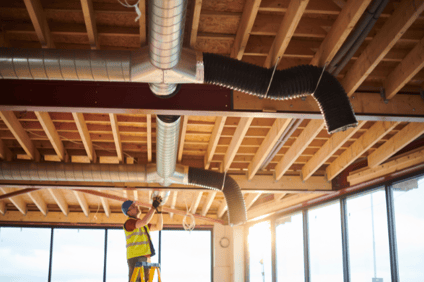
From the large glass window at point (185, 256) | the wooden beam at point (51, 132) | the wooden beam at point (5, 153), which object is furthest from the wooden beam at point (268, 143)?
the large glass window at point (185, 256)

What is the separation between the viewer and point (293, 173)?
7.71 m

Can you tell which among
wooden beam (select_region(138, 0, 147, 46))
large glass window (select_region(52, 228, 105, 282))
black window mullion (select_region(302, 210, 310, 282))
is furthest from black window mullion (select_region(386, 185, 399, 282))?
large glass window (select_region(52, 228, 105, 282))

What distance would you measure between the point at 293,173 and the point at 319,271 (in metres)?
1.91

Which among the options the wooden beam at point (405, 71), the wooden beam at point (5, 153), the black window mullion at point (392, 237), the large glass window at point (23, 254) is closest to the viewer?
the wooden beam at point (405, 71)

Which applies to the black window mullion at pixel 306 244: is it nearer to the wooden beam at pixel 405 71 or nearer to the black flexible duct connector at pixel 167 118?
the wooden beam at pixel 405 71

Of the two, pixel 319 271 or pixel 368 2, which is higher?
pixel 368 2

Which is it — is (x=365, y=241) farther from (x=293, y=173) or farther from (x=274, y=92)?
(x=274, y=92)

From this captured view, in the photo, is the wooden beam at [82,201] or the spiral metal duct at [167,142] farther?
the wooden beam at [82,201]

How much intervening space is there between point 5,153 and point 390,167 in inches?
235

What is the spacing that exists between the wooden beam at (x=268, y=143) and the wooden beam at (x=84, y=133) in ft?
8.67

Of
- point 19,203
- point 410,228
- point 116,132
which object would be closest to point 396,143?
point 410,228

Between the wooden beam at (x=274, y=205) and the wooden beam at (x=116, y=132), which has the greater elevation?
the wooden beam at (x=116, y=132)

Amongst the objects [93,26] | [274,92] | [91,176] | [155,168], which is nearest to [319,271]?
[155,168]

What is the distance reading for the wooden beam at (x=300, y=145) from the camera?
5.43 meters
